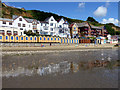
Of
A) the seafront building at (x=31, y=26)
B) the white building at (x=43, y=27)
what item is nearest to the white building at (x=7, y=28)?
the seafront building at (x=31, y=26)

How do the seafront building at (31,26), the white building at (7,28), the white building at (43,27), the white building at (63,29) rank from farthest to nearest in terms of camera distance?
the white building at (63,29), the white building at (43,27), the seafront building at (31,26), the white building at (7,28)

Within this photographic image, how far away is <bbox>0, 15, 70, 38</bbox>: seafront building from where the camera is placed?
45450mm

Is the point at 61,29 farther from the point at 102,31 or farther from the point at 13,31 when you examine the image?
the point at 102,31

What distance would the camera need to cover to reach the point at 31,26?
54.8 metres

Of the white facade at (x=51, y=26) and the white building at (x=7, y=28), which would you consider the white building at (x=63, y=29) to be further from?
the white building at (x=7, y=28)

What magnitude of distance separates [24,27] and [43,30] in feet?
35.1

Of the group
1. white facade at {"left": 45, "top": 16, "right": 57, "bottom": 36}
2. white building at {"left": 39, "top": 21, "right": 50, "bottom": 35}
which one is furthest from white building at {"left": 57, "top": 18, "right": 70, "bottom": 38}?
white building at {"left": 39, "top": 21, "right": 50, "bottom": 35}

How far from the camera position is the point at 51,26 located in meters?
62.2

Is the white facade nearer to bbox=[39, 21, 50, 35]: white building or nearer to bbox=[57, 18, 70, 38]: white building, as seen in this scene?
bbox=[39, 21, 50, 35]: white building

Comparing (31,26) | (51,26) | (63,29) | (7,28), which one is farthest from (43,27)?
(7,28)

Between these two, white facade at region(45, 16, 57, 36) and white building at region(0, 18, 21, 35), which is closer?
white building at region(0, 18, 21, 35)

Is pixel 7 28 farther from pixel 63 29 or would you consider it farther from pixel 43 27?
pixel 63 29

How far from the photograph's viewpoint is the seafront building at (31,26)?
149 feet

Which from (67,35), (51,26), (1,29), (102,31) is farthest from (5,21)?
(102,31)
